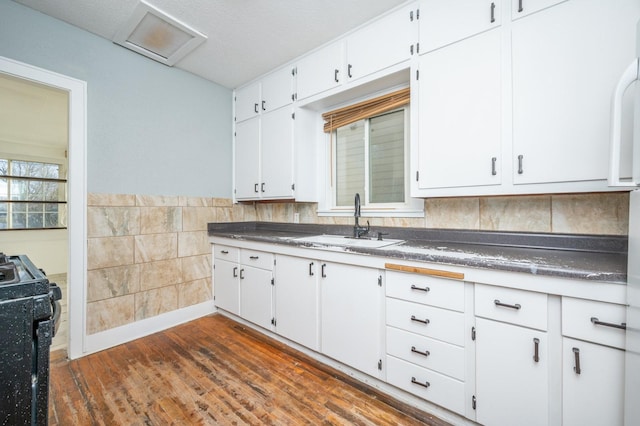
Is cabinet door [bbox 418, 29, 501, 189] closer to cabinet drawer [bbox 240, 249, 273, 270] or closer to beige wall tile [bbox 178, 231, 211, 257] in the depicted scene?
cabinet drawer [bbox 240, 249, 273, 270]

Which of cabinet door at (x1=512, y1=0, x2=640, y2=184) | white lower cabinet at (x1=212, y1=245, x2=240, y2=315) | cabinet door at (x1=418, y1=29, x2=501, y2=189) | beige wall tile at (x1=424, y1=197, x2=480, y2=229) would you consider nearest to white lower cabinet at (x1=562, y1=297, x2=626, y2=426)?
cabinet door at (x1=512, y1=0, x2=640, y2=184)

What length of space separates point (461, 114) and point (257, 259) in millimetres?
1969

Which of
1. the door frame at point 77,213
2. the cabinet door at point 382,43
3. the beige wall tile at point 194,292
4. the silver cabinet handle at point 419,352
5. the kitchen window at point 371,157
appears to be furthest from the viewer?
the beige wall tile at point 194,292

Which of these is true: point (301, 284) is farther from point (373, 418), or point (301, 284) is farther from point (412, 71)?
point (412, 71)

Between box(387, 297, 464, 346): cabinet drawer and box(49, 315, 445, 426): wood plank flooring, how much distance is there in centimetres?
48

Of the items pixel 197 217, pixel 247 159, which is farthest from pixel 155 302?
pixel 247 159

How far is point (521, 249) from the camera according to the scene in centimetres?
170

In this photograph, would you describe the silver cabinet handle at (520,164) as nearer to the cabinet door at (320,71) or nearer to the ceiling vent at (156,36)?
the cabinet door at (320,71)

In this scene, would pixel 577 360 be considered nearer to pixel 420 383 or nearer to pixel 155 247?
pixel 420 383

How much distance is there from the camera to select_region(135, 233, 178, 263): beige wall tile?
253 centimetres

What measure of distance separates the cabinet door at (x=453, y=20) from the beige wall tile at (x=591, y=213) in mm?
1130

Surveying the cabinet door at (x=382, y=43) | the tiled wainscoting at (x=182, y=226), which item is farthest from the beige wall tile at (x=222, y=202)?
the cabinet door at (x=382, y=43)

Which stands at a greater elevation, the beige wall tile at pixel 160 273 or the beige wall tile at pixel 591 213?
the beige wall tile at pixel 591 213

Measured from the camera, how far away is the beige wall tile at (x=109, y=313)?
7.38 ft
